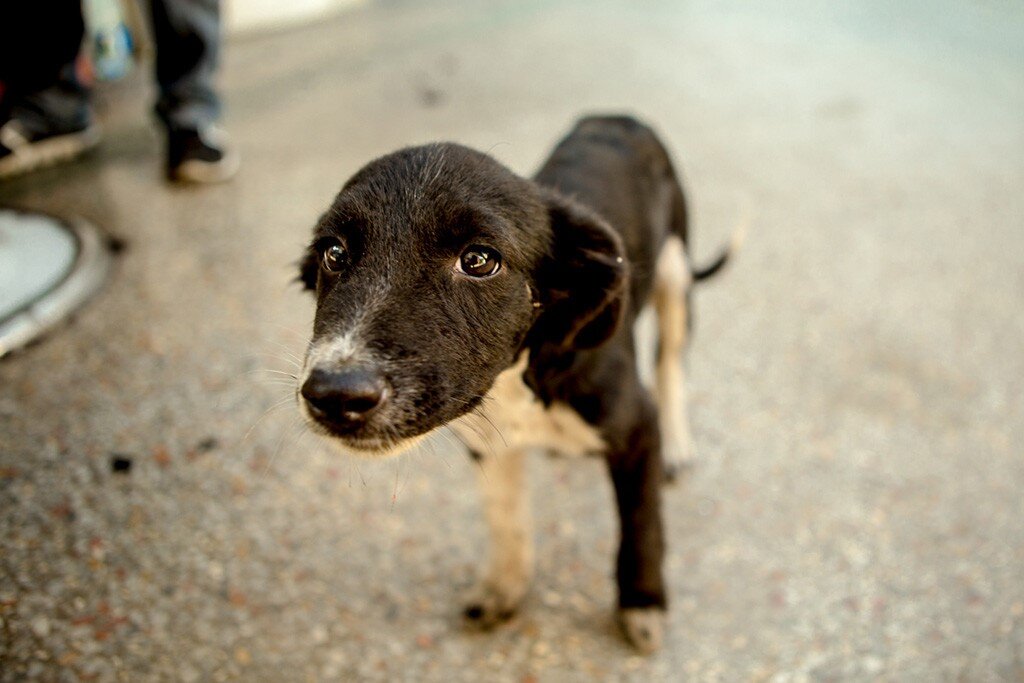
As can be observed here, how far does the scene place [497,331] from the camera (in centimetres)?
179

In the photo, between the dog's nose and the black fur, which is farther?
the black fur

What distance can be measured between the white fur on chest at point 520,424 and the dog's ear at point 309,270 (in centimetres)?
52

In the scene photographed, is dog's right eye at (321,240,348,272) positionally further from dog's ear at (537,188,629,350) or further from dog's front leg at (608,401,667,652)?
dog's front leg at (608,401,667,652)

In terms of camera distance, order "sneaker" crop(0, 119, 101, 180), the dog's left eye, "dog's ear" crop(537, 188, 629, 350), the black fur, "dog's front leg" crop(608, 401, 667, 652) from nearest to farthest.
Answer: the black fur < the dog's left eye < "dog's ear" crop(537, 188, 629, 350) < "dog's front leg" crop(608, 401, 667, 652) < "sneaker" crop(0, 119, 101, 180)

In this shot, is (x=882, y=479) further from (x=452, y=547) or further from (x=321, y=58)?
(x=321, y=58)

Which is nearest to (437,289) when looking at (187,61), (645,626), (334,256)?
(334,256)

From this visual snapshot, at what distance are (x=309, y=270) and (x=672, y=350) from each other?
1514mm

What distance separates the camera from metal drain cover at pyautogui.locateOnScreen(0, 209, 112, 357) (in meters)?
3.15

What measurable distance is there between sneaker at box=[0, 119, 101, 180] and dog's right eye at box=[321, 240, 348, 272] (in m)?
3.36

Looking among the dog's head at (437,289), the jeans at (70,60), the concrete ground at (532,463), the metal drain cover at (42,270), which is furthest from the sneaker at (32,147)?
the dog's head at (437,289)

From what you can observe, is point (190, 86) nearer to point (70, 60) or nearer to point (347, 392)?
point (70, 60)

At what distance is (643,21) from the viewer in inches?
319

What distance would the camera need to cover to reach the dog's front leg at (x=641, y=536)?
7.19ft

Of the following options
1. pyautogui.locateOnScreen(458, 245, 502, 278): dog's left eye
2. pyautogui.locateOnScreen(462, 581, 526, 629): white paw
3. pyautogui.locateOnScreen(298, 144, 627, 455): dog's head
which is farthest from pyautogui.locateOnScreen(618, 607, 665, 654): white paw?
pyautogui.locateOnScreen(458, 245, 502, 278): dog's left eye
